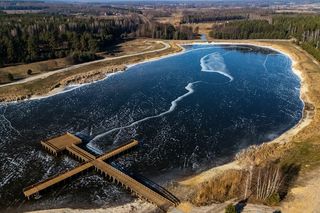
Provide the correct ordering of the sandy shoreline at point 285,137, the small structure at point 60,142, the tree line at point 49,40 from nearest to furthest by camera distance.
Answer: the sandy shoreline at point 285,137 → the small structure at point 60,142 → the tree line at point 49,40

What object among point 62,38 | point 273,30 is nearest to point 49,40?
point 62,38

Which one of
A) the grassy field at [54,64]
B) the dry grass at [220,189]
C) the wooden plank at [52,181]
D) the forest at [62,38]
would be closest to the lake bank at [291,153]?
the dry grass at [220,189]

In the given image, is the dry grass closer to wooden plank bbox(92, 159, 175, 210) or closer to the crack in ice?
wooden plank bbox(92, 159, 175, 210)

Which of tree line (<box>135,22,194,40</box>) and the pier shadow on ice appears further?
tree line (<box>135,22,194,40</box>)

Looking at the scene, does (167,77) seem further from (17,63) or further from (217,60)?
(17,63)

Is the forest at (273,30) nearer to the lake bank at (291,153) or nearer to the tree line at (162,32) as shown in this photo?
the tree line at (162,32)

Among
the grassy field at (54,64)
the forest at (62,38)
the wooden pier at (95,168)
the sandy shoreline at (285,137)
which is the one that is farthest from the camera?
the forest at (62,38)

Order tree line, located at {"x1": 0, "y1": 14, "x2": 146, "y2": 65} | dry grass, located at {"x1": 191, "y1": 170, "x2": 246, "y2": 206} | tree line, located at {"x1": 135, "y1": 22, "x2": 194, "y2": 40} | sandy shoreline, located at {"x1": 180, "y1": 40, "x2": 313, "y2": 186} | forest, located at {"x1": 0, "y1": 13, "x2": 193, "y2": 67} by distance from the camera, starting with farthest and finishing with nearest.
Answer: tree line, located at {"x1": 135, "y1": 22, "x2": 194, "y2": 40}, forest, located at {"x1": 0, "y1": 13, "x2": 193, "y2": 67}, tree line, located at {"x1": 0, "y1": 14, "x2": 146, "y2": 65}, sandy shoreline, located at {"x1": 180, "y1": 40, "x2": 313, "y2": 186}, dry grass, located at {"x1": 191, "y1": 170, "x2": 246, "y2": 206}

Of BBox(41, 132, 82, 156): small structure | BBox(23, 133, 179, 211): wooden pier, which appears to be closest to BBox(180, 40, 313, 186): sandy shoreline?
BBox(23, 133, 179, 211): wooden pier
